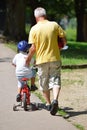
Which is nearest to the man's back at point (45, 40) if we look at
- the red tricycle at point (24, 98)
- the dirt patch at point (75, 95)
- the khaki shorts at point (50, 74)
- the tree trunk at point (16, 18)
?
the khaki shorts at point (50, 74)

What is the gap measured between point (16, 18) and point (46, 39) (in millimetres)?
18064

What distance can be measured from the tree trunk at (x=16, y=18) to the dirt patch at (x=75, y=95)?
38.1ft

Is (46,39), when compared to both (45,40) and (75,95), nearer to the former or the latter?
(45,40)

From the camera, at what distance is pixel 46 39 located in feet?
28.5

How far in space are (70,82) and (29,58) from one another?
411 cm

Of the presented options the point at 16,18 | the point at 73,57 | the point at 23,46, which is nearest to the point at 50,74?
the point at 23,46

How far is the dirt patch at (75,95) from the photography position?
876 centimetres

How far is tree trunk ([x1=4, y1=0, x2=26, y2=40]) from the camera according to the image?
26.4 metres

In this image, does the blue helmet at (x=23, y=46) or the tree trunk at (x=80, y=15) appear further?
the tree trunk at (x=80, y=15)

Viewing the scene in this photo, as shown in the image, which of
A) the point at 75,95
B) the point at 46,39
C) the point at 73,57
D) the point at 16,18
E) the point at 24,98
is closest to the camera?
the point at 46,39

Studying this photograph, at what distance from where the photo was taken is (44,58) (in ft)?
28.5

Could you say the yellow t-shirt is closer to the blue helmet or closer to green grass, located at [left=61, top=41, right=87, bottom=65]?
the blue helmet

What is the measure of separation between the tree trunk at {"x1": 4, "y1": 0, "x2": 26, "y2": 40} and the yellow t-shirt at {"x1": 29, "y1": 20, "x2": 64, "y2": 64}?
1747 centimetres

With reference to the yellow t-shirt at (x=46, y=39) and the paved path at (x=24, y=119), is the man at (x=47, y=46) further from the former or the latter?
the paved path at (x=24, y=119)
